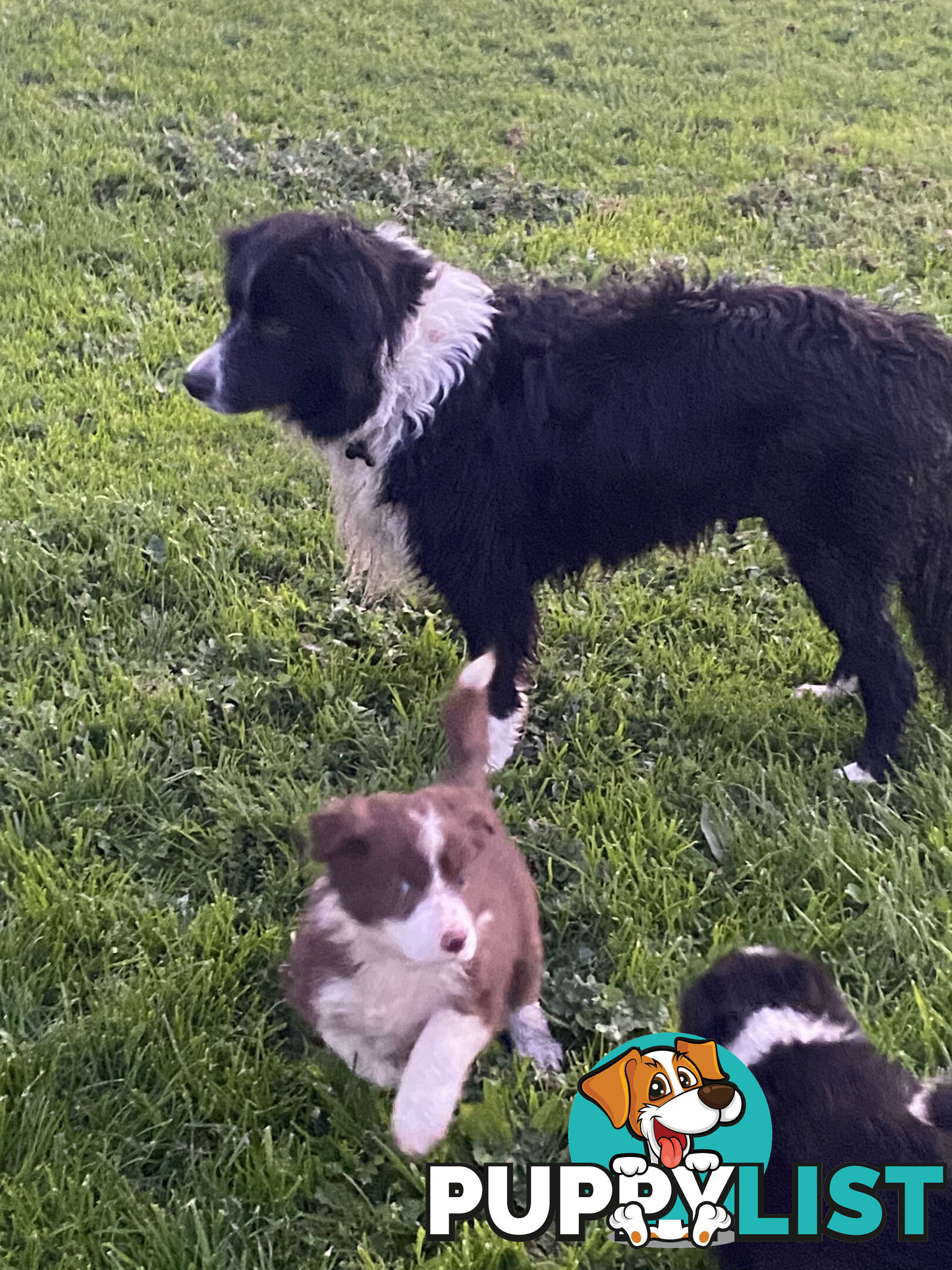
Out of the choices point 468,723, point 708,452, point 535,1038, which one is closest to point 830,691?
point 708,452

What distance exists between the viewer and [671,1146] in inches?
66.1

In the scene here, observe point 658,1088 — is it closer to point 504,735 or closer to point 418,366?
point 504,735

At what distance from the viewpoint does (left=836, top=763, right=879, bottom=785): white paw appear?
9.61 ft

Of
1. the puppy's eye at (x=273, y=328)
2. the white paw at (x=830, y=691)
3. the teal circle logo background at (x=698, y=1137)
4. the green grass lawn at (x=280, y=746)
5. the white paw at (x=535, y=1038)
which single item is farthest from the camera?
the white paw at (x=830, y=691)

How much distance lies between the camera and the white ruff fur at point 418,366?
280cm

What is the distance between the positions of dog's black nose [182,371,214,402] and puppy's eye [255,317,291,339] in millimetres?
185

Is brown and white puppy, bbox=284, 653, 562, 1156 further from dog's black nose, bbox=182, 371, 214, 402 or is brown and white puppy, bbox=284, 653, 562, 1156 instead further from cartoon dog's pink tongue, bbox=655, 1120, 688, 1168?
dog's black nose, bbox=182, 371, 214, 402

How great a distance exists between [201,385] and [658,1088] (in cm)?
211

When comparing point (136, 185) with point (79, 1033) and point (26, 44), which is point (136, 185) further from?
point (79, 1033)

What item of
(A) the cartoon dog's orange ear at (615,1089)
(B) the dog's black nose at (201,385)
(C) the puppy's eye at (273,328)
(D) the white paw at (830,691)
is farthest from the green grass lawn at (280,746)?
(C) the puppy's eye at (273,328)

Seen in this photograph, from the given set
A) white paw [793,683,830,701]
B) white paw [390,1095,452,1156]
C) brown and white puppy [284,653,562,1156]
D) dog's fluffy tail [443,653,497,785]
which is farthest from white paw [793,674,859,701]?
white paw [390,1095,452,1156]

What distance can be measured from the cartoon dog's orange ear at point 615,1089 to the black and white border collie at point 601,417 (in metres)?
1.33

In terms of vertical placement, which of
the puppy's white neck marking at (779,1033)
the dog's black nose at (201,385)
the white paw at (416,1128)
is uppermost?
the dog's black nose at (201,385)
